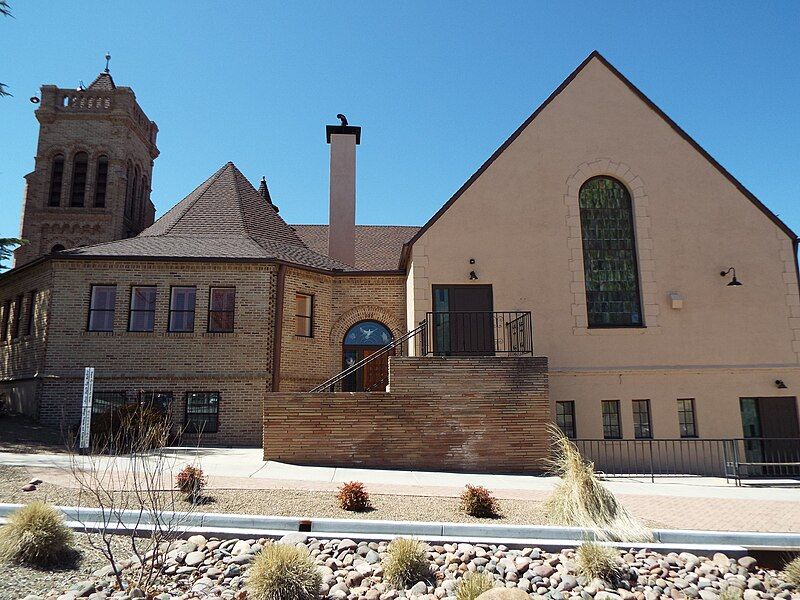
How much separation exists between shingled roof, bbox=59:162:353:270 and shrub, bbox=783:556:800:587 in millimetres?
14296

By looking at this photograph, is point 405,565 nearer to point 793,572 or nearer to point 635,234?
point 793,572

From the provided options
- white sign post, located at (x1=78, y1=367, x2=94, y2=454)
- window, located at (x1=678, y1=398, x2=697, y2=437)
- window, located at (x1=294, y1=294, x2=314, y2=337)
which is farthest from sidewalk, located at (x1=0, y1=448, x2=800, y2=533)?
window, located at (x1=294, y1=294, x2=314, y2=337)

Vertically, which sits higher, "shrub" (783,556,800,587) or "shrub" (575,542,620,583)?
"shrub" (575,542,620,583)

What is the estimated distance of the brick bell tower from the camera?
Result: 89.8ft

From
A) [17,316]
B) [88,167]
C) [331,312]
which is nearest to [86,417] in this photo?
[331,312]

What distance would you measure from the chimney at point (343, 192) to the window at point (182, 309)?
597cm

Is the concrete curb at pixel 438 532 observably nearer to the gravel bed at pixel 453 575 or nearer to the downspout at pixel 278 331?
the gravel bed at pixel 453 575

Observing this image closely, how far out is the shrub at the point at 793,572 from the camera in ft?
22.5

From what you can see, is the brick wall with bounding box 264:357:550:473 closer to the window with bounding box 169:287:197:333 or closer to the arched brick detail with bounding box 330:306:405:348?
the arched brick detail with bounding box 330:306:405:348

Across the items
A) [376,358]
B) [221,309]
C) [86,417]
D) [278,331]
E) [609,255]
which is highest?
[609,255]

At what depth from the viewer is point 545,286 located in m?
15.7

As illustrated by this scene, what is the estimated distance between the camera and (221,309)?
17.3m

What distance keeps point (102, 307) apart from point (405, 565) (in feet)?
47.4

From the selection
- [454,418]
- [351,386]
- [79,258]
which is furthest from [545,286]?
[79,258]
